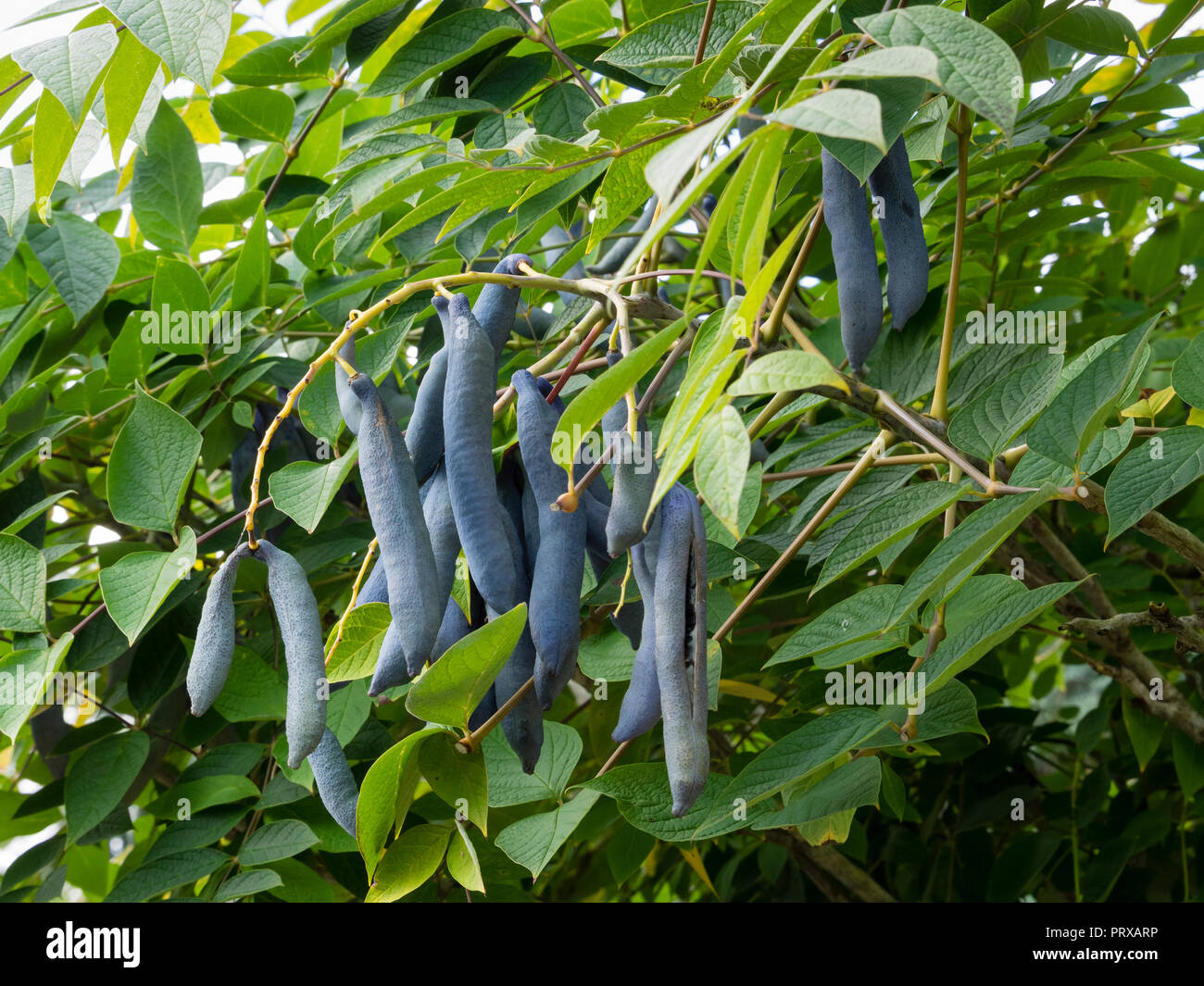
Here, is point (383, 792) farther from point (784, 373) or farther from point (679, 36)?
point (679, 36)

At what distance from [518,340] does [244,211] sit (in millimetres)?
333

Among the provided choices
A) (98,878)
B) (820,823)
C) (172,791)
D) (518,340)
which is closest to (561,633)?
(820,823)

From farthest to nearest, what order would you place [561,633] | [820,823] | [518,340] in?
[518,340]
[820,823]
[561,633]

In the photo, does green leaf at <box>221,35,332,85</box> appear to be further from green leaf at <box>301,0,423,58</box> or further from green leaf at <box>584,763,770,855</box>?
green leaf at <box>584,763,770,855</box>

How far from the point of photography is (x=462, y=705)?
1.95ft

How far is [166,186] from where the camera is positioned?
1.12m

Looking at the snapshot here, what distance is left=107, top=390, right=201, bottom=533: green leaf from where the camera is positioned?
2.66 feet

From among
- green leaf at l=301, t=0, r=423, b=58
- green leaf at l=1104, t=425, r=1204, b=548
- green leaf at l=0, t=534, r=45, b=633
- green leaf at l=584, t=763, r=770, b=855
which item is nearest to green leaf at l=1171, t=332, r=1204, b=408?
green leaf at l=1104, t=425, r=1204, b=548

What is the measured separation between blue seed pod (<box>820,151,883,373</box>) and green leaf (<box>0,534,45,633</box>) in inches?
25.4

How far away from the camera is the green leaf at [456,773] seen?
0.64 m

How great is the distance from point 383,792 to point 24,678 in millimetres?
353

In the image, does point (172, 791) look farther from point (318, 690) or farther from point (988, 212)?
point (988, 212)

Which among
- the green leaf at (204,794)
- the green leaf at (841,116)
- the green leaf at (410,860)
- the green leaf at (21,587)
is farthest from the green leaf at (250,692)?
the green leaf at (841,116)

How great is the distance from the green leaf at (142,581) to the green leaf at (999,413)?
0.53 metres
